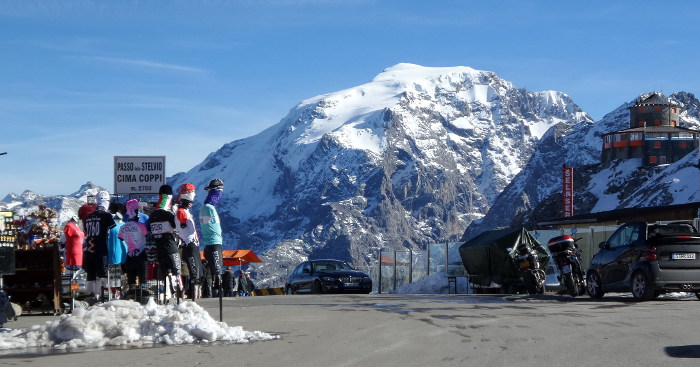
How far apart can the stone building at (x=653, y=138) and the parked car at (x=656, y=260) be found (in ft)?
519

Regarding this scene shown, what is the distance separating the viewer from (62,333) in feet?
38.6

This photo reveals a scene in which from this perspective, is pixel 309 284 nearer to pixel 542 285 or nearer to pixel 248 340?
pixel 542 285

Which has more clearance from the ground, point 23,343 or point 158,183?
point 158,183

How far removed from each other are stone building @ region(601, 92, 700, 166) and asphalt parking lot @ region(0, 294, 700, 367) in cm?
16350

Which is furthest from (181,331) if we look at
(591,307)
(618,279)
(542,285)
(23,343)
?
(542,285)

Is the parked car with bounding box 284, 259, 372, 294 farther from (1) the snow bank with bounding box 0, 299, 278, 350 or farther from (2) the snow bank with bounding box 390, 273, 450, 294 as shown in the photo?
(1) the snow bank with bounding box 0, 299, 278, 350

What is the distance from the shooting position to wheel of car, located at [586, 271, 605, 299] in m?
21.1

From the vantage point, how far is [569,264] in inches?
854

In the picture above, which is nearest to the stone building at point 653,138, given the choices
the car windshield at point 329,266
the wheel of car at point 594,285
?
the car windshield at point 329,266

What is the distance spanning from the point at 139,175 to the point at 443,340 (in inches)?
384

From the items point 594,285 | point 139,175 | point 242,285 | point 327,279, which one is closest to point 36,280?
point 139,175

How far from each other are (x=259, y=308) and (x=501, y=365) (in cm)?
887

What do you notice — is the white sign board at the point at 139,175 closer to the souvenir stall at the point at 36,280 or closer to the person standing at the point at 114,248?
the person standing at the point at 114,248

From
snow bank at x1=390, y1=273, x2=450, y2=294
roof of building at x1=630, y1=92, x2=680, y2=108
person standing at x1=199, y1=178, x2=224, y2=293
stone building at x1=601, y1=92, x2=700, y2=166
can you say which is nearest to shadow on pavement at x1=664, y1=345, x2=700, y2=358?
person standing at x1=199, y1=178, x2=224, y2=293
